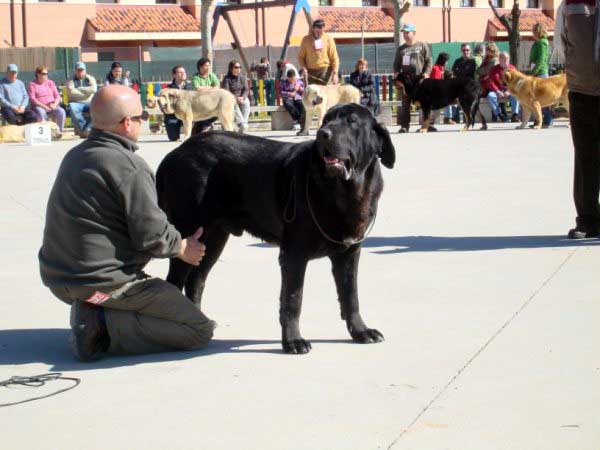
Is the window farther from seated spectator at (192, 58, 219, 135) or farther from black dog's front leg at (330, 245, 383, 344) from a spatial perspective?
black dog's front leg at (330, 245, 383, 344)

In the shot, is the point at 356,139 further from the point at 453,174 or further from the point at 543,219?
the point at 453,174

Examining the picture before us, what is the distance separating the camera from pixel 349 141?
487 centimetres

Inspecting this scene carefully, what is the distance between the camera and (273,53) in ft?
151

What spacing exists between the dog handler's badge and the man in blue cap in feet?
56.5

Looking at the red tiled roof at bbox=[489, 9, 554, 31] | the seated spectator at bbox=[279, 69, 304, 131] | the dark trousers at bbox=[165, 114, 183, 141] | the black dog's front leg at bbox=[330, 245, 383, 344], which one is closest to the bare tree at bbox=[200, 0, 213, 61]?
the seated spectator at bbox=[279, 69, 304, 131]

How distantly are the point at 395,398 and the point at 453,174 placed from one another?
8.75 m


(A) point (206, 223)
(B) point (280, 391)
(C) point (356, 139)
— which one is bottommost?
(B) point (280, 391)

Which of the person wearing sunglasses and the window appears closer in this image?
the person wearing sunglasses

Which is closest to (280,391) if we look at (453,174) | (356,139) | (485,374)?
(485,374)

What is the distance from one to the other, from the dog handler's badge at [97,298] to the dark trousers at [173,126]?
15.6 m

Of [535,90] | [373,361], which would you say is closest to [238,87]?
[535,90]

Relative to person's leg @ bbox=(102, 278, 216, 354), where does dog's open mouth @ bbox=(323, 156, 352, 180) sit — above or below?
above

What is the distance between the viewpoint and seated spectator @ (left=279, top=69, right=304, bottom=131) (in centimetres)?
2308

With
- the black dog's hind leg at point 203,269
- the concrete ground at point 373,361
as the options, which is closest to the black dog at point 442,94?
the concrete ground at point 373,361
